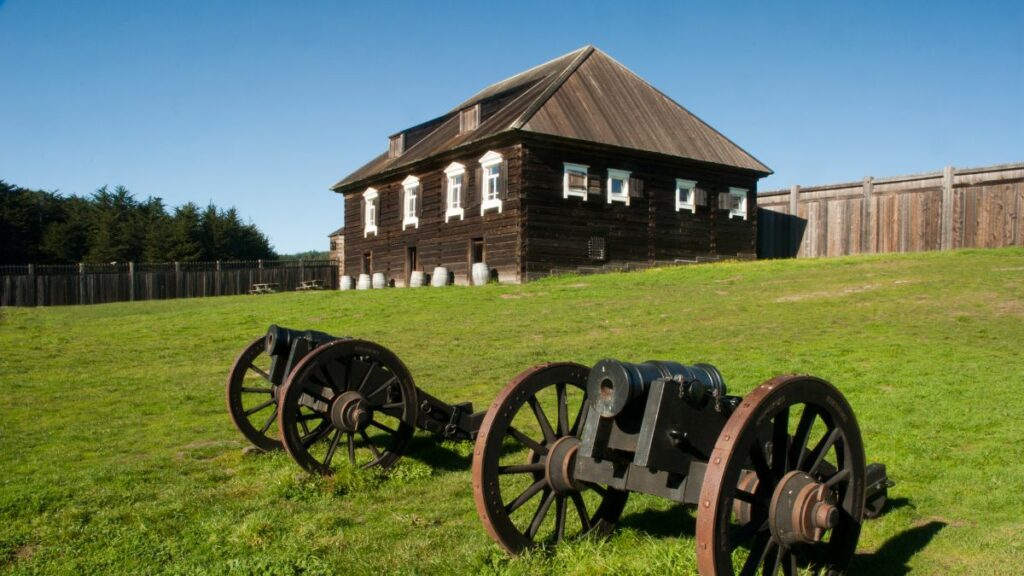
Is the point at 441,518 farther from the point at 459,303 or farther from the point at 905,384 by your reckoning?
the point at 459,303

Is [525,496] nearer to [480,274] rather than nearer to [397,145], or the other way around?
[480,274]

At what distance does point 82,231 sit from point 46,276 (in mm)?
20198

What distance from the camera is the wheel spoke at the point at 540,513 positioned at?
4418 millimetres

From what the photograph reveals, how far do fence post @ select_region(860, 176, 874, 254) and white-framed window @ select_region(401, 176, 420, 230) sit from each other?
53.5 ft

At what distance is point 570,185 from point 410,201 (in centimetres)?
847

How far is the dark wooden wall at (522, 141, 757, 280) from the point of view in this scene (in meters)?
25.2

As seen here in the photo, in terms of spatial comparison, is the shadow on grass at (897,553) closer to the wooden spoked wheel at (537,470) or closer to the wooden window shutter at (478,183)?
the wooden spoked wheel at (537,470)

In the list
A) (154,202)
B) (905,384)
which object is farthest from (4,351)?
(154,202)

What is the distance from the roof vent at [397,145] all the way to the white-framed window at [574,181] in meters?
11.5

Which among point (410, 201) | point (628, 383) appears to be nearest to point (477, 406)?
point (628, 383)

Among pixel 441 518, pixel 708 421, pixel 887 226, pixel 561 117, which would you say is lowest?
pixel 441 518

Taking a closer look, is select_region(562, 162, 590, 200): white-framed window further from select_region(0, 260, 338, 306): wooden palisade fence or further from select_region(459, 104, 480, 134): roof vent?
select_region(0, 260, 338, 306): wooden palisade fence

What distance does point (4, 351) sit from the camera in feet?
50.3

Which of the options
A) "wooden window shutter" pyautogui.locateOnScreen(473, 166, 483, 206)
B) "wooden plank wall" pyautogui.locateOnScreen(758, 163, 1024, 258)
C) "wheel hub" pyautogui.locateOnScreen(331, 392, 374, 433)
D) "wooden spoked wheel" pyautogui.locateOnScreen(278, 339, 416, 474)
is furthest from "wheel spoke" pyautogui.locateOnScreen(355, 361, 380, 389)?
"wooden plank wall" pyautogui.locateOnScreen(758, 163, 1024, 258)
